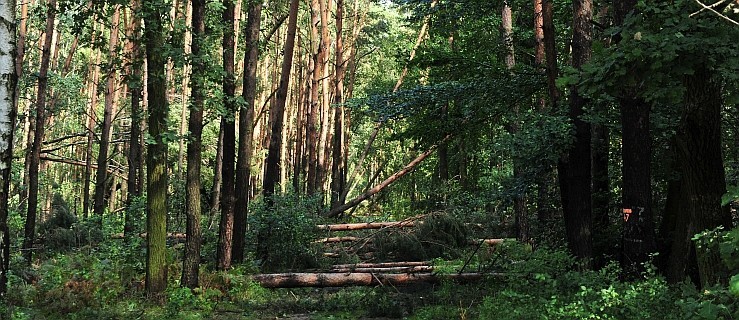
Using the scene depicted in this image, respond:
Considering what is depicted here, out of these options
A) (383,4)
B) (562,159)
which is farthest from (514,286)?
(383,4)

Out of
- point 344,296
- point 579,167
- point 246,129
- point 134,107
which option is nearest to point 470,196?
point 579,167

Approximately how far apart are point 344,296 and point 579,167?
5005 mm

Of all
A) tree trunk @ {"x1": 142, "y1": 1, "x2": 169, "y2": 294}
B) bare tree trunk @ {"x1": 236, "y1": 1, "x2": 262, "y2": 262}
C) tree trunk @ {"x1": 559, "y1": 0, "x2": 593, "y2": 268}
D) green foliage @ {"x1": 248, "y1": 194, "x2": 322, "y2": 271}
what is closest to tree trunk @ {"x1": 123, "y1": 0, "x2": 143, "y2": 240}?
tree trunk @ {"x1": 142, "y1": 1, "x2": 169, "y2": 294}

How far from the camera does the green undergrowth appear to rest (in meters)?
7.44

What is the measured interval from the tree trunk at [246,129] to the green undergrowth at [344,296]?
774 mm

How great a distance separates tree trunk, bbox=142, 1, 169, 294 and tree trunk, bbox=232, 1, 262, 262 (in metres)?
3.00

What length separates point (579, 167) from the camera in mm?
10836

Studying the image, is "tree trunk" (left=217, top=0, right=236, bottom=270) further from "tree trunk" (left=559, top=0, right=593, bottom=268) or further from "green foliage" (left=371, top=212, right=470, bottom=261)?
"tree trunk" (left=559, top=0, right=593, bottom=268)

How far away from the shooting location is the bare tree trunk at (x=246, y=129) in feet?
44.4

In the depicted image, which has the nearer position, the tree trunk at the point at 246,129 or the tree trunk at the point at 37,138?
the tree trunk at the point at 246,129

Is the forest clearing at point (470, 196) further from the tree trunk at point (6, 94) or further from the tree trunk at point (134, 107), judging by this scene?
the tree trunk at point (134, 107)

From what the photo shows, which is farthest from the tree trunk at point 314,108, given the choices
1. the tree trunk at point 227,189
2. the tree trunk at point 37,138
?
the tree trunk at point 227,189

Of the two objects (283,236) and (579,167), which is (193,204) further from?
(579,167)

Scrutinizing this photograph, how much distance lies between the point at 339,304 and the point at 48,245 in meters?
12.1
